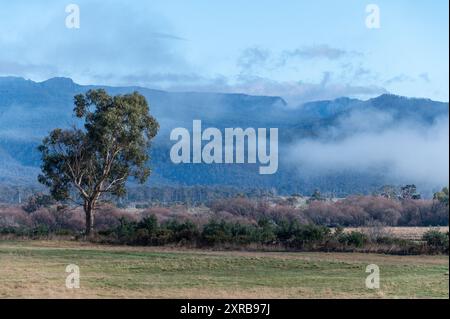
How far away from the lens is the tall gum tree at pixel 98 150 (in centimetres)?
4666

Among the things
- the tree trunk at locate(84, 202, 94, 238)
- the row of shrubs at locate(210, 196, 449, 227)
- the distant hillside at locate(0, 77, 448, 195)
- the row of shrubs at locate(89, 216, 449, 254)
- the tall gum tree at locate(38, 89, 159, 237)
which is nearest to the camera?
the row of shrubs at locate(89, 216, 449, 254)

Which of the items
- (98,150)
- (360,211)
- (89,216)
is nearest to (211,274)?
(89,216)

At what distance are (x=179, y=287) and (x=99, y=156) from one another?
87.0 feet

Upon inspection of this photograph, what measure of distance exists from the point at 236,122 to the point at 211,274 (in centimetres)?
8572

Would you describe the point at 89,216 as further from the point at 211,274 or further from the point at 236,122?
the point at 236,122

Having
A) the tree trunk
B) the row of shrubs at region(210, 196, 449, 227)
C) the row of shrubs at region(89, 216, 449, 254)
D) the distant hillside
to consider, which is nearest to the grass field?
the row of shrubs at region(89, 216, 449, 254)

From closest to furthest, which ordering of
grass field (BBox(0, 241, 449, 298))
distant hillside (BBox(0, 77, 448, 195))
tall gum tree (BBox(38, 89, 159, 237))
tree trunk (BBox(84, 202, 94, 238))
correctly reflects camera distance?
grass field (BBox(0, 241, 449, 298)), tree trunk (BBox(84, 202, 94, 238)), tall gum tree (BBox(38, 89, 159, 237)), distant hillside (BBox(0, 77, 448, 195))

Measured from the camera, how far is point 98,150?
47125 millimetres

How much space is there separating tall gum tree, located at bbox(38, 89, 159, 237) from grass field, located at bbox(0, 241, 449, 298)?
1170 centimetres

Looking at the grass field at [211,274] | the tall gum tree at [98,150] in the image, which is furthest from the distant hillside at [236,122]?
the grass field at [211,274]

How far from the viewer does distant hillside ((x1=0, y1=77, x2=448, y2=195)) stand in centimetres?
9775

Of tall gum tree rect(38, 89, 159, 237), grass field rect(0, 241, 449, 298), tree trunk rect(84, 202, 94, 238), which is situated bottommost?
grass field rect(0, 241, 449, 298)

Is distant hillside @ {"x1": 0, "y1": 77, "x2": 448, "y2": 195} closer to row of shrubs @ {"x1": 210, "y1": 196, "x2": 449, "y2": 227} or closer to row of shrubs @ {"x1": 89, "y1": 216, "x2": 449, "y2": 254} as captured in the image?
row of shrubs @ {"x1": 210, "y1": 196, "x2": 449, "y2": 227}
